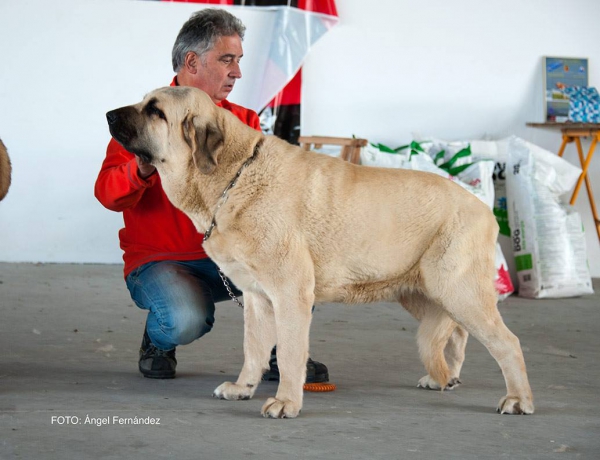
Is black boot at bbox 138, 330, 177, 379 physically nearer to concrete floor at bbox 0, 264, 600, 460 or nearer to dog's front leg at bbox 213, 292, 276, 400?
concrete floor at bbox 0, 264, 600, 460

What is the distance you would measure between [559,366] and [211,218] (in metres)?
1.97

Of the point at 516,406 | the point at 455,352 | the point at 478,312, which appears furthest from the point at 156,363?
the point at 516,406

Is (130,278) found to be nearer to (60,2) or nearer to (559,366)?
(559,366)

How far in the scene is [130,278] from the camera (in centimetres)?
347

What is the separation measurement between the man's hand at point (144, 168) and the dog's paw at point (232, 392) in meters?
0.84

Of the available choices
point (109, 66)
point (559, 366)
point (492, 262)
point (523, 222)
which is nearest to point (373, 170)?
point (492, 262)

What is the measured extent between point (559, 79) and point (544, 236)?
2060mm

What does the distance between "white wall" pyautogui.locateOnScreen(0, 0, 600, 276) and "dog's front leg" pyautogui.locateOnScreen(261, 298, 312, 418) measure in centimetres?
480

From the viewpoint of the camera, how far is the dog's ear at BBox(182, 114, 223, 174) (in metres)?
2.74

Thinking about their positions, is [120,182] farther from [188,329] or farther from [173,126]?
[188,329]

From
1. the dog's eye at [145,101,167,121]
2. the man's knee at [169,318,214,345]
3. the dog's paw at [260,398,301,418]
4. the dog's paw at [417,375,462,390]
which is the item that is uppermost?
the dog's eye at [145,101,167,121]

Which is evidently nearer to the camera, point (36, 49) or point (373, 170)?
point (373, 170)

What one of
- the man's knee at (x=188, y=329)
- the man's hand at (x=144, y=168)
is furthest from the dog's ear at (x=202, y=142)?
the man's knee at (x=188, y=329)

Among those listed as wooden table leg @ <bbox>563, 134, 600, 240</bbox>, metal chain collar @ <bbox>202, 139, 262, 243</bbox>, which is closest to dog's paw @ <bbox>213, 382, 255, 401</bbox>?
metal chain collar @ <bbox>202, 139, 262, 243</bbox>
